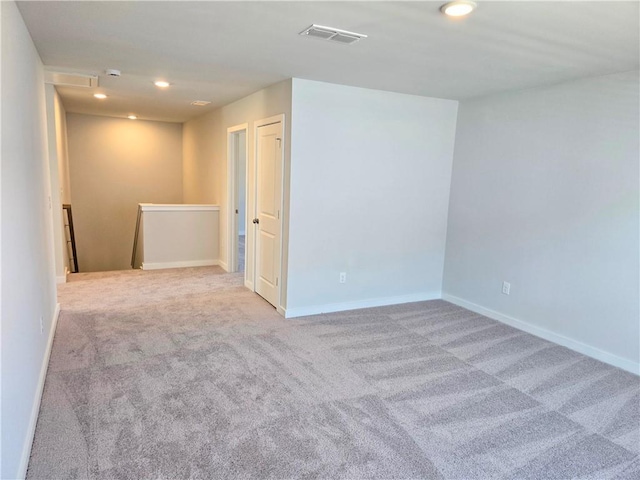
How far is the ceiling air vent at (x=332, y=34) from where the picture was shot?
250cm

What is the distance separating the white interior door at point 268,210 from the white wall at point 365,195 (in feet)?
0.93

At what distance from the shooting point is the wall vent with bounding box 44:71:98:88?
411cm

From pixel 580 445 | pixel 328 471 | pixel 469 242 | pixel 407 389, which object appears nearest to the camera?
pixel 328 471

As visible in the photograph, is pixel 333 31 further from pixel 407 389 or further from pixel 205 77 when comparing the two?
pixel 407 389

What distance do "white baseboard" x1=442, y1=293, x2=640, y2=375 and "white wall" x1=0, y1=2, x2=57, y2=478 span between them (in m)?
4.10

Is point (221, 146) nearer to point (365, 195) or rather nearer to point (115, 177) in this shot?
point (365, 195)

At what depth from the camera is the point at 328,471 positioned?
2.05m

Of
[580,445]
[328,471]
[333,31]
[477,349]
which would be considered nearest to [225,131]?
[333,31]

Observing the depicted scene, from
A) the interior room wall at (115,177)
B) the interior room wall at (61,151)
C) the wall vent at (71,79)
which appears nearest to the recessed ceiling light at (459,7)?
the wall vent at (71,79)

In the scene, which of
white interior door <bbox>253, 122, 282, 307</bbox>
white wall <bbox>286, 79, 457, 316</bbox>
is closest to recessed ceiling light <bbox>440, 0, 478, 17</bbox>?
white wall <bbox>286, 79, 457, 316</bbox>

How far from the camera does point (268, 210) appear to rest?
4586 millimetres

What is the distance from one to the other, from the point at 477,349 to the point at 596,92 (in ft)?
7.95

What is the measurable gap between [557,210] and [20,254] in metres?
4.18

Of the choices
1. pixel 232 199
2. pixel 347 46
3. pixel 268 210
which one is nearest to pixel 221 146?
pixel 232 199
